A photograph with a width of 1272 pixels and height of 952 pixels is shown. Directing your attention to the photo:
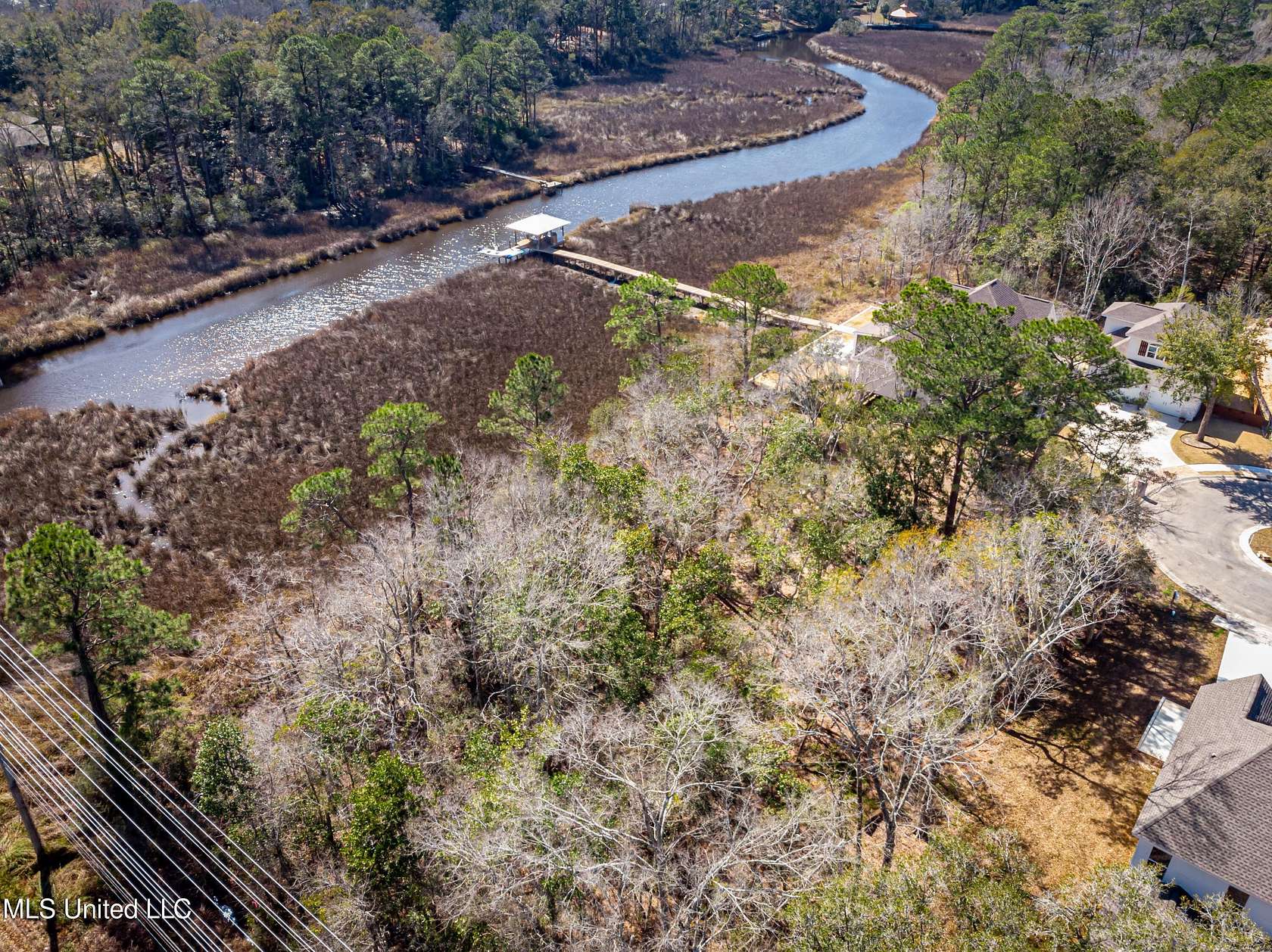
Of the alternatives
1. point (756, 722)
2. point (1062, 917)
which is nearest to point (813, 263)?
point (756, 722)

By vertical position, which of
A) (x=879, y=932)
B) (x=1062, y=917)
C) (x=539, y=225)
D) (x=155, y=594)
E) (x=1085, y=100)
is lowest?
(x=155, y=594)

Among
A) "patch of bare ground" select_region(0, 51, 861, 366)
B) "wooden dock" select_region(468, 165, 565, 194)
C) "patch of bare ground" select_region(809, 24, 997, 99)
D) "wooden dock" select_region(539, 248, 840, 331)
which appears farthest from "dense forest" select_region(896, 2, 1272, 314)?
"patch of bare ground" select_region(809, 24, 997, 99)

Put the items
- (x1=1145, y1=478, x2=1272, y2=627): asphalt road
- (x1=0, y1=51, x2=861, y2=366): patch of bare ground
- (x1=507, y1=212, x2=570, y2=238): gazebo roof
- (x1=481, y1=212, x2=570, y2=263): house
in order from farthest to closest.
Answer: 1. (x1=481, y1=212, x2=570, y2=263): house
2. (x1=507, y1=212, x2=570, y2=238): gazebo roof
3. (x1=0, y1=51, x2=861, y2=366): patch of bare ground
4. (x1=1145, y1=478, x2=1272, y2=627): asphalt road

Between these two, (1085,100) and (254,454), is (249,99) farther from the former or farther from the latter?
(1085,100)

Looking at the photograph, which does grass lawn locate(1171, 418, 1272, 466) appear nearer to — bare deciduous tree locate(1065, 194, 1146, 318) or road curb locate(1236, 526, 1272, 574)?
road curb locate(1236, 526, 1272, 574)

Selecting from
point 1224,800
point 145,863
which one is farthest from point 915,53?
point 145,863

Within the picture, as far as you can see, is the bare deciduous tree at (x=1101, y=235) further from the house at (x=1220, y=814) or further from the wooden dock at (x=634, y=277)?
the house at (x=1220, y=814)

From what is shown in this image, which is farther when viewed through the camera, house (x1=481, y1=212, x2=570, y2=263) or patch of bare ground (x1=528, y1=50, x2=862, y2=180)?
patch of bare ground (x1=528, y1=50, x2=862, y2=180)
